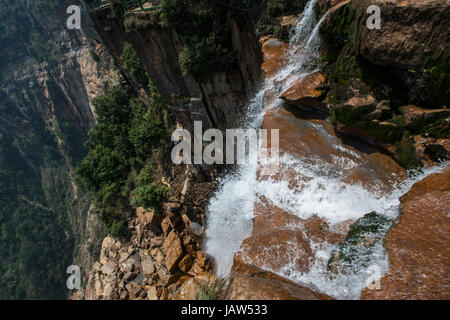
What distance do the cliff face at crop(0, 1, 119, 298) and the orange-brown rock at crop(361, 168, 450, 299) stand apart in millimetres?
25423

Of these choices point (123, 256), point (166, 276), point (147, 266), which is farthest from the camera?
point (123, 256)

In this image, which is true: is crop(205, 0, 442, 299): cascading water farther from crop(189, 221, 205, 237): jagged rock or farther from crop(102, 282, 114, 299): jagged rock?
crop(102, 282, 114, 299): jagged rock

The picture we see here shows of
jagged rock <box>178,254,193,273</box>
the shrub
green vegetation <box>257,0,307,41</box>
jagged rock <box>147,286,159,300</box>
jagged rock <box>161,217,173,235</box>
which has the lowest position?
jagged rock <box>147,286,159,300</box>

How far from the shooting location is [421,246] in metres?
3.61

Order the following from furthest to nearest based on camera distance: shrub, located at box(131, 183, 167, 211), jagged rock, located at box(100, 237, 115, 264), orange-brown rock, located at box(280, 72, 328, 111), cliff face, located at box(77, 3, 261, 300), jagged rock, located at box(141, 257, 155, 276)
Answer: jagged rock, located at box(100, 237, 115, 264) → shrub, located at box(131, 183, 167, 211) → jagged rock, located at box(141, 257, 155, 276) → cliff face, located at box(77, 3, 261, 300) → orange-brown rock, located at box(280, 72, 328, 111)

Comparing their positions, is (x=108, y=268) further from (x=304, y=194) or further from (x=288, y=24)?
(x=288, y=24)

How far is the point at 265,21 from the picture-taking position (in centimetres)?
1223

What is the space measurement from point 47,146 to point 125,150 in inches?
1644

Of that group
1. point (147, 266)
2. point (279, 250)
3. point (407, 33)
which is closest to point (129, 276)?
point (147, 266)

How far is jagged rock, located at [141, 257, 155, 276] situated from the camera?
31.5 ft

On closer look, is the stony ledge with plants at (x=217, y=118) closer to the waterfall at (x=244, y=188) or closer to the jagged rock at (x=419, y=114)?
the jagged rock at (x=419, y=114)

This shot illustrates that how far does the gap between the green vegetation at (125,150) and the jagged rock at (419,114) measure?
30.7ft


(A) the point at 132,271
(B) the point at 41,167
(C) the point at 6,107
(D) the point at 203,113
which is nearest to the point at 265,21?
(D) the point at 203,113

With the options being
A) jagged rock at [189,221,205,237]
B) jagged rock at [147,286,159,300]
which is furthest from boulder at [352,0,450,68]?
jagged rock at [147,286,159,300]
